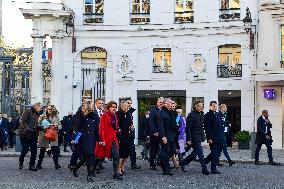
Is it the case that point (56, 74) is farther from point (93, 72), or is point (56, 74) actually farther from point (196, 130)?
point (196, 130)

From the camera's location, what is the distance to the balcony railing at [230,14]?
33.0 metres

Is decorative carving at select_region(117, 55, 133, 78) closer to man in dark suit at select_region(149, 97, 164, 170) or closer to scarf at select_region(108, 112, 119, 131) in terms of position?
man in dark suit at select_region(149, 97, 164, 170)

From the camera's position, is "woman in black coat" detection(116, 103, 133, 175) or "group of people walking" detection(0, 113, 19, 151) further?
"group of people walking" detection(0, 113, 19, 151)

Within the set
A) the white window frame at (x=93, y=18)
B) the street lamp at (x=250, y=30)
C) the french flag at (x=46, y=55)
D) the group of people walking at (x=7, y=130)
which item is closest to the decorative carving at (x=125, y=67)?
the white window frame at (x=93, y=18)

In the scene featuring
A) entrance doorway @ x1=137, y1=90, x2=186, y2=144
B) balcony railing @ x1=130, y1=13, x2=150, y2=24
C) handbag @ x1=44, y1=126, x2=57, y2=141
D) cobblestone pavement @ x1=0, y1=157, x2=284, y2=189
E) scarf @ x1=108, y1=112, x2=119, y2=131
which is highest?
balcony railing @ x1=130, y1=13, x2=150, y2=24

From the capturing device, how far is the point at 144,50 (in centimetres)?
3394

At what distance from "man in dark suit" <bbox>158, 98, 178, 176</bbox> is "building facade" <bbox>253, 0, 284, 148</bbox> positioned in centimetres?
1442

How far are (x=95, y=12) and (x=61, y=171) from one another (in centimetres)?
1725

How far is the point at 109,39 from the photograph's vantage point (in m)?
34.2

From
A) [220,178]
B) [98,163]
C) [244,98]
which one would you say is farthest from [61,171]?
[244,98]

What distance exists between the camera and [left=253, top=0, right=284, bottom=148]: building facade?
31203 mm

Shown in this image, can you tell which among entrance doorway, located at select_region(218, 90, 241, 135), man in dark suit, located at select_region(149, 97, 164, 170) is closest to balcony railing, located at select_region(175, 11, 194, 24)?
entrance doorway, located at select_region(218, 90, 241, 135)

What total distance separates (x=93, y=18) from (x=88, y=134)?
19.4 meters

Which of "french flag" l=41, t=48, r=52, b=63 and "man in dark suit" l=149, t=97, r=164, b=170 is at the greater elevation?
"french flag" l=41, t=48, r=52, b=63
